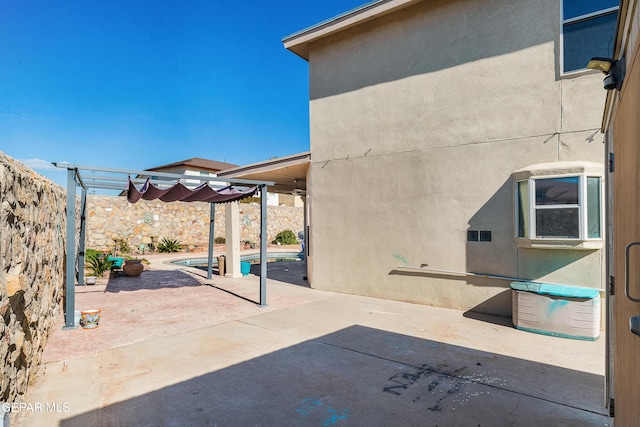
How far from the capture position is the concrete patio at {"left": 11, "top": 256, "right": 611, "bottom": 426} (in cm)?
349

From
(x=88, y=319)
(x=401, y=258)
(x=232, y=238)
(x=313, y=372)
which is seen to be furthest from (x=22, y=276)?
(x=232, y=238)

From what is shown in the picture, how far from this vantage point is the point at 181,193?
26.7ft

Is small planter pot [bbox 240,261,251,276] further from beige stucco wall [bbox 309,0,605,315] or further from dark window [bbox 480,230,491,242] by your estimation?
dark window [bbox 480,230,491,242]

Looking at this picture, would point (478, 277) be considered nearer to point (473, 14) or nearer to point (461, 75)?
point (461, 75)

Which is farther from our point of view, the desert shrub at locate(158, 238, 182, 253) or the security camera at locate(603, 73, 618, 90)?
the desert shrub at locate(158, 238, 182, 253)

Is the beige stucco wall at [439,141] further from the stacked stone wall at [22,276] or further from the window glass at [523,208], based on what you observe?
the stacked stone wall at [22,276]

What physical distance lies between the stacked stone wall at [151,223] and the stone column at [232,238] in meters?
9.27

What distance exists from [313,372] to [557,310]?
13.5ft

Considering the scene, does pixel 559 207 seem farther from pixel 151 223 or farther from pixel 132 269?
pixel 151 223

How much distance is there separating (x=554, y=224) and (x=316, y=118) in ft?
20.2

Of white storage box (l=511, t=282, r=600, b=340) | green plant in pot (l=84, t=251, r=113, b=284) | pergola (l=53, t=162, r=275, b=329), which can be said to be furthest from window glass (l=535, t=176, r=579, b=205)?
green plant in pot (l=84, t=251, r=113, b=284)

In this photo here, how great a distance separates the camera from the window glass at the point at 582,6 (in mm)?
6095

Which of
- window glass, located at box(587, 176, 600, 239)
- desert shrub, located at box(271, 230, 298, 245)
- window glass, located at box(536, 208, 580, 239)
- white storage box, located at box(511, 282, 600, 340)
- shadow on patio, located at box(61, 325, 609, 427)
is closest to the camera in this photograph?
shadow on patio, located at box(61, 325, 609, 427)

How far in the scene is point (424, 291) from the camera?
7.95 meters
